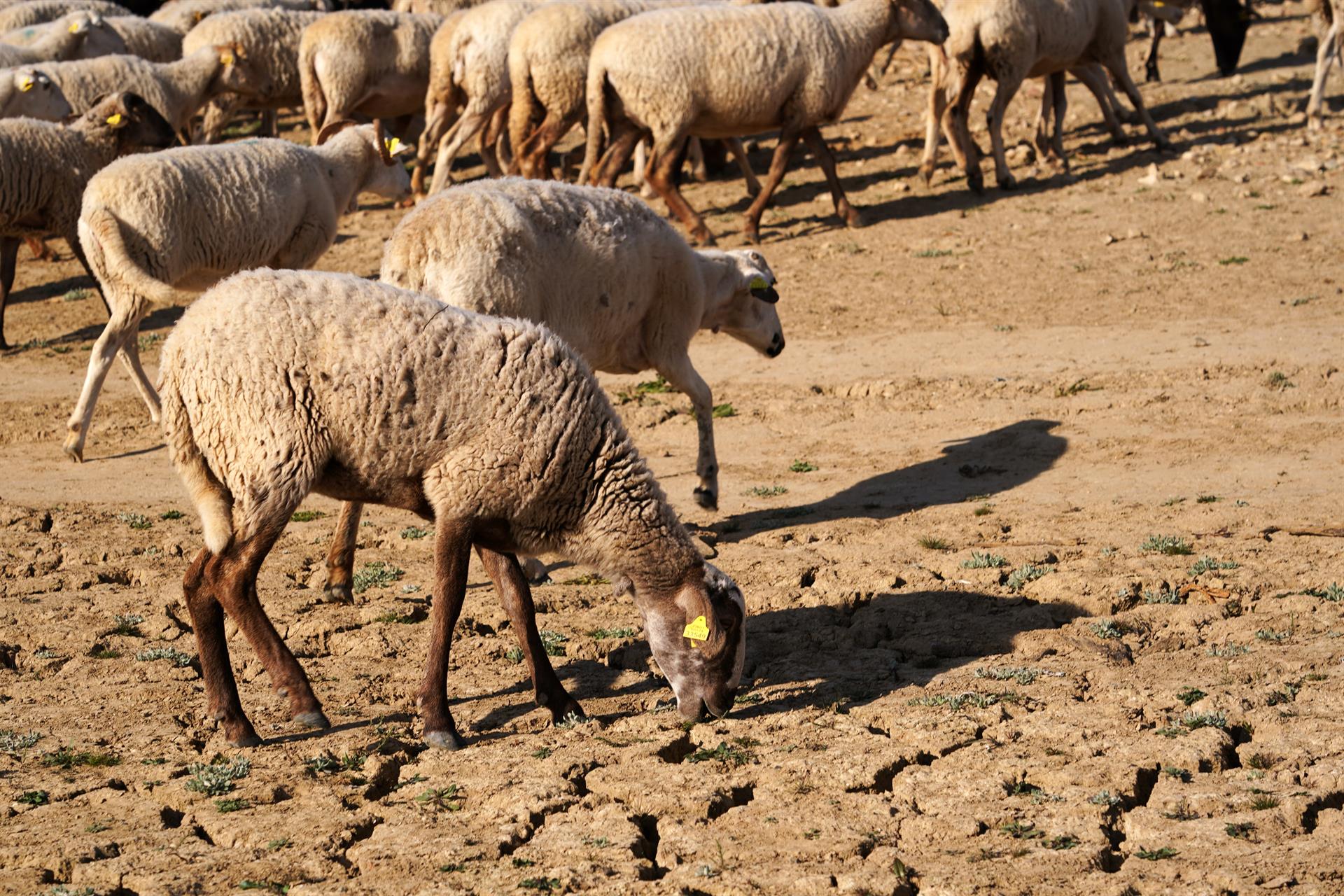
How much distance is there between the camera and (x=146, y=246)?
10.1m

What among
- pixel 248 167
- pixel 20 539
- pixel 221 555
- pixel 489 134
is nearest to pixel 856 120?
pixel 489 134

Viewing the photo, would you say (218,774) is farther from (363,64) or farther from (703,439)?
(363,64)

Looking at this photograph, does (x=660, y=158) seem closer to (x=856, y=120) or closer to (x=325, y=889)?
(x=856, y=120)

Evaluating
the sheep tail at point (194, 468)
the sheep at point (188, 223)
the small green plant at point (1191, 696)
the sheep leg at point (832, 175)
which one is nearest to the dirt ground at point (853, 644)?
the small green plant at point (1191, 696)

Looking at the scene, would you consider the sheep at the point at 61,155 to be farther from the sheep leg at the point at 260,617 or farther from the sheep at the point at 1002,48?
the sheep at the point at 1002,48

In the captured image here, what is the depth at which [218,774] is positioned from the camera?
5.57 m

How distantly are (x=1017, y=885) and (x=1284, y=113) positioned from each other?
16909mm

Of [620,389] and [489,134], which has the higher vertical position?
[489,134]

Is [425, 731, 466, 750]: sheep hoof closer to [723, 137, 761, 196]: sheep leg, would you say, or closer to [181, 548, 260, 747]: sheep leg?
[181, 548, 260, 747]: sheep leg

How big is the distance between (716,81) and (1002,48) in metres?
3.56

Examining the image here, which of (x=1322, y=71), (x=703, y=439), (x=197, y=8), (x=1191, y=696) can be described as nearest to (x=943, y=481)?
(x=703, y=439)

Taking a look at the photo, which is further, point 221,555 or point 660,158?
point 660,158

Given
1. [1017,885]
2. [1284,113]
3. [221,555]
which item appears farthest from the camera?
[1284,113]

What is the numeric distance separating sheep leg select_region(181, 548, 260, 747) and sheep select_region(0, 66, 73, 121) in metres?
10.9
